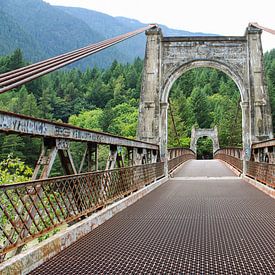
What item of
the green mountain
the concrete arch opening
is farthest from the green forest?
the green mountain

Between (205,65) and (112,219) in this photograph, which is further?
(205,65)

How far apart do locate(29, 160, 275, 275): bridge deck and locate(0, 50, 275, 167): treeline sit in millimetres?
36628

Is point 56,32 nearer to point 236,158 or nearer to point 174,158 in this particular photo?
point 174,158

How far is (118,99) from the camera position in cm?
5994

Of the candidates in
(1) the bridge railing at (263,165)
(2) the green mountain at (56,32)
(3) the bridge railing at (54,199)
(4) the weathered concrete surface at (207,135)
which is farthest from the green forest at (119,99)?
(2) the green mountain at (56,32)

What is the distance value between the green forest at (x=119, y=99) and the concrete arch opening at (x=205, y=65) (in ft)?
93.4

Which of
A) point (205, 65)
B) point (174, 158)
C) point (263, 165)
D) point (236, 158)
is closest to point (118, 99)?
point (174, 158)

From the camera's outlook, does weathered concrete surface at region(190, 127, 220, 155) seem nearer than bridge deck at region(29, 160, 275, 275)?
No

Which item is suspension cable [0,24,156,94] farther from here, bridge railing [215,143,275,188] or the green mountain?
the green mountain

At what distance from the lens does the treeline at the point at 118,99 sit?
46.9 m

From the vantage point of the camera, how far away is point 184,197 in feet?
22.8

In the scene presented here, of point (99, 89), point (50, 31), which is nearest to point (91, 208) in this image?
point (99, 89)

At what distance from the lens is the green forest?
46688 millimetres

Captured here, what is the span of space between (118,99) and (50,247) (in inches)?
2261
